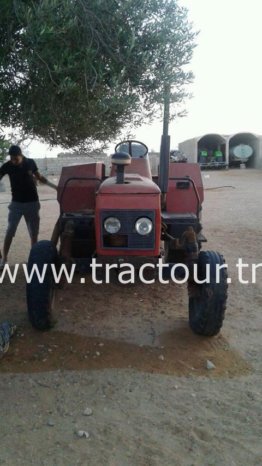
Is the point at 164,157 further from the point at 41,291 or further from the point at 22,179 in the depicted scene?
the point at 22,179

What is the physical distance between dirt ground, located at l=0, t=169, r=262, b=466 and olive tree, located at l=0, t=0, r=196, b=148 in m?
1.91

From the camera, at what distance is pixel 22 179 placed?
230 inches

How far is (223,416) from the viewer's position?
9.45 feet

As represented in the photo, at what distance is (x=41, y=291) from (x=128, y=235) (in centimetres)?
91

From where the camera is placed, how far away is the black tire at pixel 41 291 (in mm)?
3865

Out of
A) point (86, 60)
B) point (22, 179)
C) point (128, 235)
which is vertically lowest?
point (128, 235)

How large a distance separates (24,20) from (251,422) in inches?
119

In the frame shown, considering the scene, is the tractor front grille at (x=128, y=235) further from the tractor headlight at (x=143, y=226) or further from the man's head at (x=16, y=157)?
the man's head at (x=16, y=157)

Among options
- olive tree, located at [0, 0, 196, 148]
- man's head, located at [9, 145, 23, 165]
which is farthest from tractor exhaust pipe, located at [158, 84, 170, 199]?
man's head, located at [9, 145, 23, 165]

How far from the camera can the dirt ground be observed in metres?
2.55

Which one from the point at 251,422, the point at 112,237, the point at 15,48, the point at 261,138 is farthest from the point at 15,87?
the point at 261,138

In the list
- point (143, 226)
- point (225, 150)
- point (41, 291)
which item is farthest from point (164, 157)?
point (225, 150)

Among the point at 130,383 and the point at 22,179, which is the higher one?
the point at 22,179

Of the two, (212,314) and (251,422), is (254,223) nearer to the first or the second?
(212,314)
